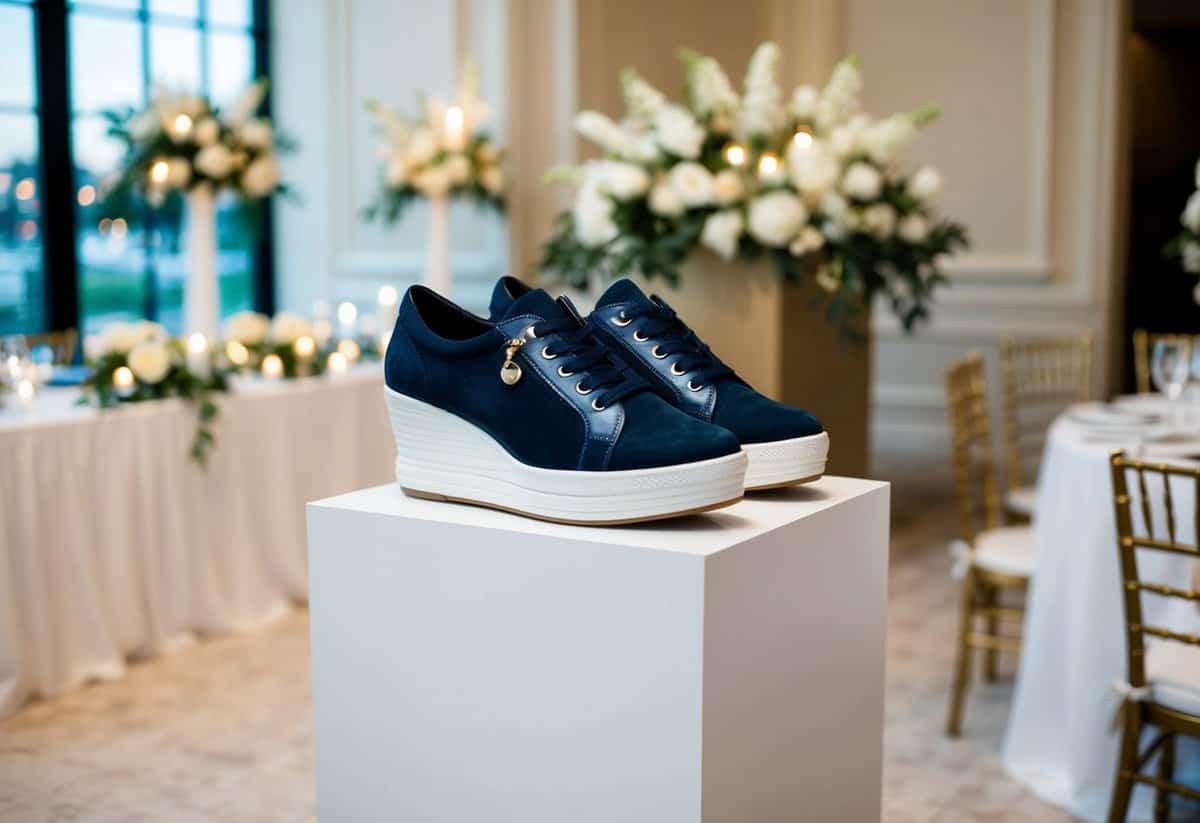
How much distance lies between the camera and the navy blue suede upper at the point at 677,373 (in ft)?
4.89

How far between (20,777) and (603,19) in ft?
13.6

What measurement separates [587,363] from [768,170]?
108 inches

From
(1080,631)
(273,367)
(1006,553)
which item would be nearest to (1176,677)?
(1080,631)

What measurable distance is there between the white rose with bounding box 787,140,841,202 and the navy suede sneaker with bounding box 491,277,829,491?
99.8 inches

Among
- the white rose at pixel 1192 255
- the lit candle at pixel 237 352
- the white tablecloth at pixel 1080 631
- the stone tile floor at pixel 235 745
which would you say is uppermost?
the white rose at pixel 1192 255

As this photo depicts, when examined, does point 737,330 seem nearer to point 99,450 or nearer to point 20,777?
point 99,450

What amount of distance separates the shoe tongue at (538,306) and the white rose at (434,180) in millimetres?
4221

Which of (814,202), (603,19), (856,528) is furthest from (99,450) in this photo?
(603,19)

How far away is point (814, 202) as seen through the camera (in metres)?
4.03

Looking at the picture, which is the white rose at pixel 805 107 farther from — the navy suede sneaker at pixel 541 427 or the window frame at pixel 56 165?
the navy suede sneaker at pixel 541 427

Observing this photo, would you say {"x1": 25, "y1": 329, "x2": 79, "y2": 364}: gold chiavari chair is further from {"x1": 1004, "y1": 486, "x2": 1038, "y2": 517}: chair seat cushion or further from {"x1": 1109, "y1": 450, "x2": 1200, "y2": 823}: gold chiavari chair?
{"x1": 1109, "y1": 450, "x2": 1200, "y2": 823}: gold chiavari chair

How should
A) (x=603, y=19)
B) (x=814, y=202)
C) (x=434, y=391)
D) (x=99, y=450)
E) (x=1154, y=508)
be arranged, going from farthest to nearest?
(x=603, y=19), (x=814, y=202), (x=99, y=450), (x=1154, y=508), (x=434, y=391)

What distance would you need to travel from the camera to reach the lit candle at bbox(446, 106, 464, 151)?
5531 mm

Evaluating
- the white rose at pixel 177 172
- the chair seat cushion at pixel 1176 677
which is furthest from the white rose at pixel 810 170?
the white rose at pixel 177 172
